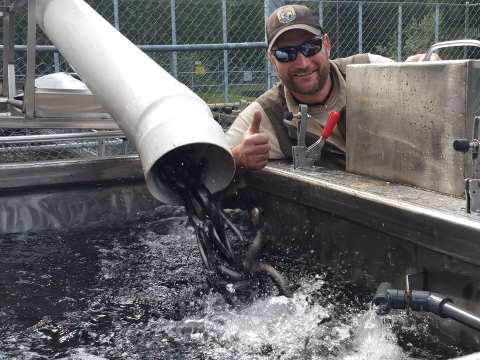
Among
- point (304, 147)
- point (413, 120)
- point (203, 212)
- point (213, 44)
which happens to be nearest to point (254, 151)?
point (304, 147)

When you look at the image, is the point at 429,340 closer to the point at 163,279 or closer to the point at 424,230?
the point at 424,230

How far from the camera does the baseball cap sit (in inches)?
108

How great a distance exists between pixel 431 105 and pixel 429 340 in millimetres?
742

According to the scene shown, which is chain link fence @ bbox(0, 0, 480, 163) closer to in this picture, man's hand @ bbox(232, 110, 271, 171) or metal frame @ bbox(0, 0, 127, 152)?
metal frame @ bbox(0, 0, 127, 152)

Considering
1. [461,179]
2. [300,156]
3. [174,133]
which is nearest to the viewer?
[174,133]

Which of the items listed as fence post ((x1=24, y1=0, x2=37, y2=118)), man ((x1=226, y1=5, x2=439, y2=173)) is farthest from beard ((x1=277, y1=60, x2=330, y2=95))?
fence post ((x1=24, y1=0, x2=37, y2=118))

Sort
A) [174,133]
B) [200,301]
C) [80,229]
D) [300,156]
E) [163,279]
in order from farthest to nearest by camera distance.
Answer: [80,229] < [300,156] < [163,279] < [200,301] < [174,133]

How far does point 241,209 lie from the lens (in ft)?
8.95

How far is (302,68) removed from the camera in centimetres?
275

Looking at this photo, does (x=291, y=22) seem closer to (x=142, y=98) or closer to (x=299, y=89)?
(x=299, y=89)

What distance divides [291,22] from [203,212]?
1277 mm

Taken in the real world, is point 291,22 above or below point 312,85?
above

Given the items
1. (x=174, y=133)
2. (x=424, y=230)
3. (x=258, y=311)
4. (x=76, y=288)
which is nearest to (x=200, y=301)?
(x=258, y=311)

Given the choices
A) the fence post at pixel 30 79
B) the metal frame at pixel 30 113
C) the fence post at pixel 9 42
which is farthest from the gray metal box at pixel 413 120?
the fence post at pixel 9 42
